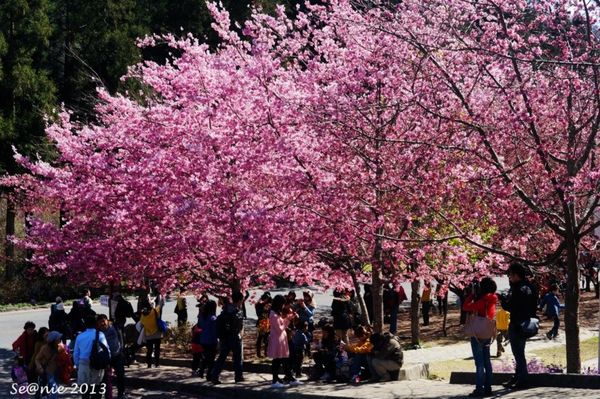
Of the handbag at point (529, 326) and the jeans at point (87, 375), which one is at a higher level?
the handbag at point (529, 326)

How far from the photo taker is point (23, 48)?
38.7 m

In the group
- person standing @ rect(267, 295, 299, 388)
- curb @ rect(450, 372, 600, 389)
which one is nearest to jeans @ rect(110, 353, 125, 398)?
person standing @ rect(267, 295, 299, 388)

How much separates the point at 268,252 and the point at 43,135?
2421 centimetres

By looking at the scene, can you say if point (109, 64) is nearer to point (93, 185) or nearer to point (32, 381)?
point (93, 185)

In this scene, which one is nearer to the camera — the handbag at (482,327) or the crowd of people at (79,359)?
the handbag at (482,327)

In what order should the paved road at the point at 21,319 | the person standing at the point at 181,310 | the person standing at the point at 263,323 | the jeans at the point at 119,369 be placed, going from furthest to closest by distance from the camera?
the person standing at the point at 181,310 → the paved road at the point at 21,319 → the person standing at the point at 263,323 → the jeans at the point at 119,369

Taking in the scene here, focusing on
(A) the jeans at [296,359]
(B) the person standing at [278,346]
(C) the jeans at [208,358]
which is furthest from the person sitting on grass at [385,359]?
(C) the jeans at [208,358]

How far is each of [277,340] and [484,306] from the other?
4.52 m

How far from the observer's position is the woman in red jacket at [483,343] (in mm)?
12383

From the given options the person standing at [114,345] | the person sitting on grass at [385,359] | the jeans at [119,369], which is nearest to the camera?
the person standing at [114,345]

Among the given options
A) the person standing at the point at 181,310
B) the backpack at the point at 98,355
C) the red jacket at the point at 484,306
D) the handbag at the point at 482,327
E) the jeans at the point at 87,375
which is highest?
the person standing at the point at 181,310

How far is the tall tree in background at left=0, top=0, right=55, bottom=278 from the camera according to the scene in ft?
123

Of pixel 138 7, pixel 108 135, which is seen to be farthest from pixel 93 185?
pixel 138 7

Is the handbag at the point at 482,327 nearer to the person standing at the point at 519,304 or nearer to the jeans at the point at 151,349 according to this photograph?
the person standing at the point at 519,304
